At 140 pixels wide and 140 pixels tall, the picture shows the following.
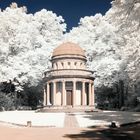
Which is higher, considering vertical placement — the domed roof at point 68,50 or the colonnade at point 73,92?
the domed roof at point 68,50

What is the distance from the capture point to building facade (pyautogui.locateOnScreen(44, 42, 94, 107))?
5362cm

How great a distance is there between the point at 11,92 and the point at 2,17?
12.7 metres

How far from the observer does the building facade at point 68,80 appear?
53625 mm

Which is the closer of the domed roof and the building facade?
the building facade

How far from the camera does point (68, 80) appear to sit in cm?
5338

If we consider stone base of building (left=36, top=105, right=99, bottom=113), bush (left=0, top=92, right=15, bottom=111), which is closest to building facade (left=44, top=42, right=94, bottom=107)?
stone base of building (left=36, top=105, right=99, bottom=113)

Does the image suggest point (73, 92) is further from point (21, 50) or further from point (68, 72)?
point (21, 50)

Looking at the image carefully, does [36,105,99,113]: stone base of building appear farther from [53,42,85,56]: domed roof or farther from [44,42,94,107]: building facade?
[53,42,85,56]: domed roof

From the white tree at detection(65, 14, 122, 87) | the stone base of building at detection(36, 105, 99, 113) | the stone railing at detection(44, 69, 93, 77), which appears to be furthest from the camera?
the white tree at detection(65, 14, 122, 87)

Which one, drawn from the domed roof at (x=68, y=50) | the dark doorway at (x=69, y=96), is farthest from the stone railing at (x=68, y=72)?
the domed roof at (x=68, y=50)

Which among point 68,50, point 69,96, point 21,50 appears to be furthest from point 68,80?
point 21,50

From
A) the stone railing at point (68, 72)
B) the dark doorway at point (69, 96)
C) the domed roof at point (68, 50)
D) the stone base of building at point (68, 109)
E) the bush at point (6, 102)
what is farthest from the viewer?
the bush at point (6, 102)

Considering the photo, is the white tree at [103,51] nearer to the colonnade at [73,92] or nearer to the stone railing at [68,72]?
the colonnade at [73,92]

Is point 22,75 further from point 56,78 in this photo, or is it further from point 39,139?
point 39,139
